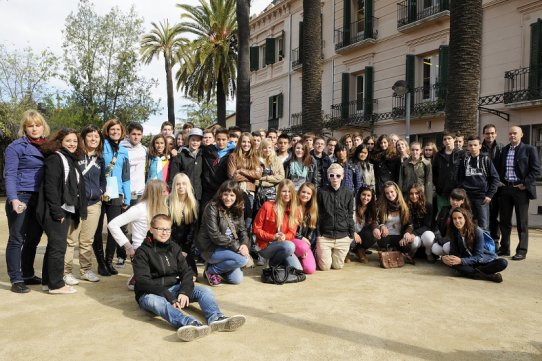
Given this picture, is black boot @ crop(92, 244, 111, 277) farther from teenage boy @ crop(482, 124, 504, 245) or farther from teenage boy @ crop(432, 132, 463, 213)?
teenage boy @ crop(482, 124, 504, 245)

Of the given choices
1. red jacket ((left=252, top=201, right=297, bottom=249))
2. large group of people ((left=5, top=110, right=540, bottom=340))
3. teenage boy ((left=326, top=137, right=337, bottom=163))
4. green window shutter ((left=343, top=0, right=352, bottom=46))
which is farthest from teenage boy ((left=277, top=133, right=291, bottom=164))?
green window shutter ((left=343, top=0, right=352, bottom=46))

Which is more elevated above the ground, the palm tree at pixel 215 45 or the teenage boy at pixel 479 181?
the palm tree at pixel 215 45

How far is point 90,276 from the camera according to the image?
19.2ft

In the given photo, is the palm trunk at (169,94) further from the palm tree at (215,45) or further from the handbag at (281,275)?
the handbag at (281,275)

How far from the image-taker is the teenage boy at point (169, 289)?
13.2 ft

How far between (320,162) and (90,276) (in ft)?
13.6

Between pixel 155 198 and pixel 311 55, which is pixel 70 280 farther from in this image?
pixel 311 55

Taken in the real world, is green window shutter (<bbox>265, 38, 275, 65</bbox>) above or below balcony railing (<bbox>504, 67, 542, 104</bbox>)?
above

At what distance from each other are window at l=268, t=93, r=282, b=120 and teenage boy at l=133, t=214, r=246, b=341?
2267 cm

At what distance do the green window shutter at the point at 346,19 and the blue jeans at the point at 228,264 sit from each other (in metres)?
18.1

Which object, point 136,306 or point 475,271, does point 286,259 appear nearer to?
point 136,306

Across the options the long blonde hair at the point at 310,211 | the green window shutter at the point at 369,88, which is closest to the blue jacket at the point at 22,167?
the long blonde hair at the point at 310,211

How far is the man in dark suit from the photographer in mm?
7473

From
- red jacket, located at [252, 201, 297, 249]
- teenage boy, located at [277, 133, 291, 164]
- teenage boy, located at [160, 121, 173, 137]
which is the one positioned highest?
teenage boy, located at [160, 121, 173, 137]
